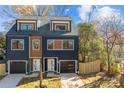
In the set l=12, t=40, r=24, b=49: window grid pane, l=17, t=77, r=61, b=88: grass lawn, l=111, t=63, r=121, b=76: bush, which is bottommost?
l=17, t=77, r=61, b=88: grass lawn

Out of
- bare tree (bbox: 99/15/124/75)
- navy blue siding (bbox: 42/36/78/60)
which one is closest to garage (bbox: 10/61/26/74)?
navy blue siding (bbox: 42/36/78/60)

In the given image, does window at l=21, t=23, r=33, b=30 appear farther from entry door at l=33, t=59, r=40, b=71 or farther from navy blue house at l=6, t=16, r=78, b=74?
entry door at l=33, t=59, r=40, b=71

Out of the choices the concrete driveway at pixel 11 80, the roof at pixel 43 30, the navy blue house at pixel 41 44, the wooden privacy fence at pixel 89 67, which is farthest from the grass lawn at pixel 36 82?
the roof at pixel 43 30

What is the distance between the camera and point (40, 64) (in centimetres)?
1059

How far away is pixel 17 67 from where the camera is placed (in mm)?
10648

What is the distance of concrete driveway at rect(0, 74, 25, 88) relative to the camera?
32.4ft

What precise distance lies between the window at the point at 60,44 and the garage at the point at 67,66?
454 mm

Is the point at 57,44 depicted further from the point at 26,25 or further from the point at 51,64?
the point at 26,25

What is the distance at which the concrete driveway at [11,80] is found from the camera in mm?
9890

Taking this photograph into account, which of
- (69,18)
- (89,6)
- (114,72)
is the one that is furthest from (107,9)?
(114,72)

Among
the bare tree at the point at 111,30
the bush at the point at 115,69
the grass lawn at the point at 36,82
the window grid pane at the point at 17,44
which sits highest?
the bare tree at the point at 111,30

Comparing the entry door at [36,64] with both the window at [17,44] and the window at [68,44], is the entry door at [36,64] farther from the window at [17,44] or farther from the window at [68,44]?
the window at [68,44]

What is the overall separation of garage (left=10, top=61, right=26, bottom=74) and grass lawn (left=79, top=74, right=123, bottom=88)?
1722 mm
